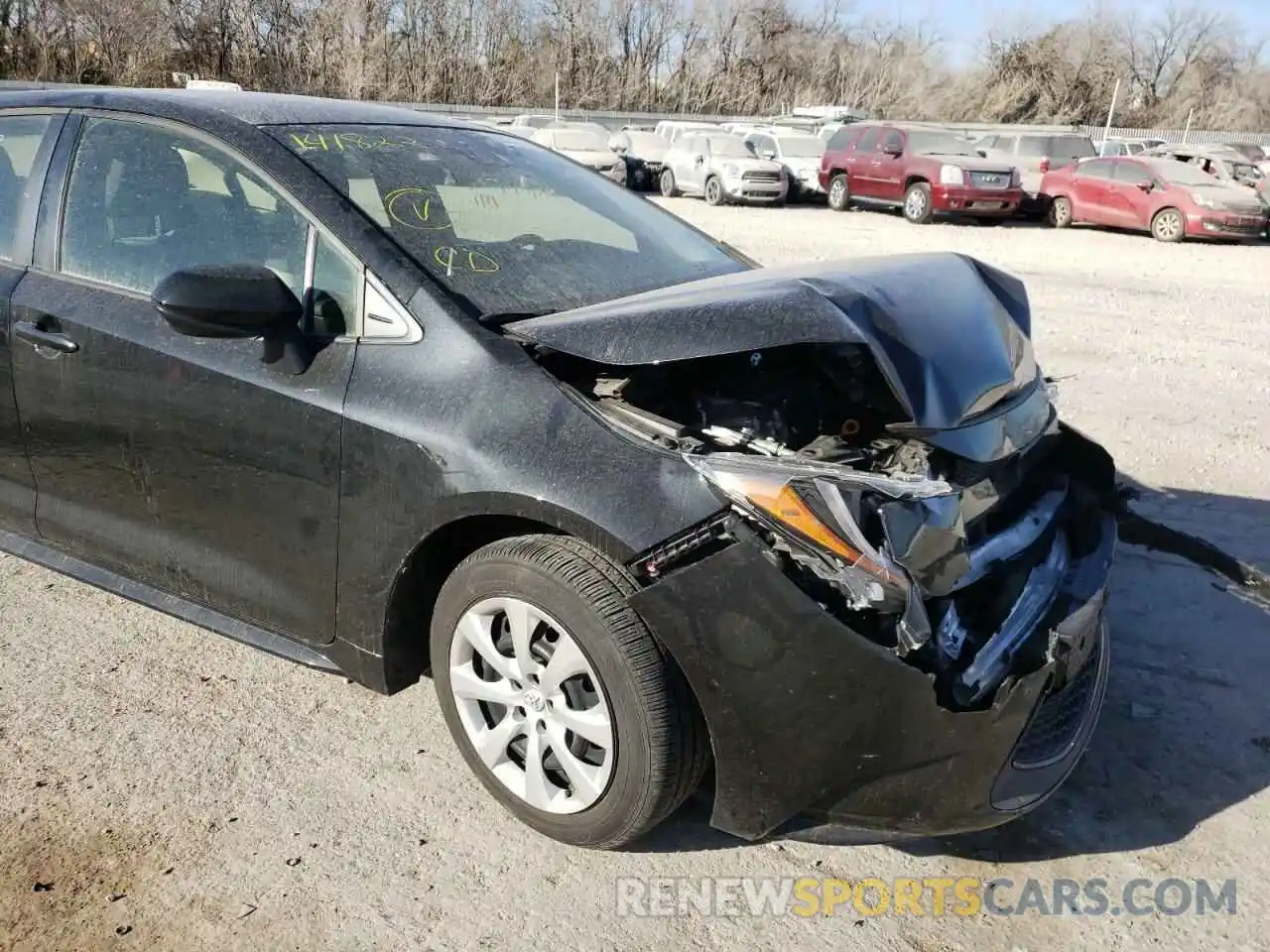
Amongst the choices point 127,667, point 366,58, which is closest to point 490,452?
point 127,667

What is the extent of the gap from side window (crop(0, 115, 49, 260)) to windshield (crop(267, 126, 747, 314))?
1033 millimetres

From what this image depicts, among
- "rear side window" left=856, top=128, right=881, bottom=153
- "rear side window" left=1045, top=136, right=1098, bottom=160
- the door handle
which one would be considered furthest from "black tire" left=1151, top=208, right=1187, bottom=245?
the door handle

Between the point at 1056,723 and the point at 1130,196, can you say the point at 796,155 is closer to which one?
the point at 1130,196

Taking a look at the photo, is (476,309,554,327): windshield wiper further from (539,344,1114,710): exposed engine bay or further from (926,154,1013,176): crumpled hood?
(926,154,1013,176): crumpled hood

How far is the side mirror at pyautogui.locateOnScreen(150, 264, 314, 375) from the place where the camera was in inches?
103

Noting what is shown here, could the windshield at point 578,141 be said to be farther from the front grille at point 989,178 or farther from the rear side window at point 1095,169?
the rear side window at point 1095,169

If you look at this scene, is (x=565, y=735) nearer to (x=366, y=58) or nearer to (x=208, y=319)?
(x=208, y=319)

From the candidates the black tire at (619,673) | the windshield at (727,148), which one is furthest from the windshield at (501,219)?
the windshield at (727,148)

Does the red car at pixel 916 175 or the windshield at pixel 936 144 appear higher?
→ the windshield at pixel 936 144

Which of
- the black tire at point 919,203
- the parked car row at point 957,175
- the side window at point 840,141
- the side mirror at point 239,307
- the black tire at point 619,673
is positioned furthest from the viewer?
the side window at point 840,141

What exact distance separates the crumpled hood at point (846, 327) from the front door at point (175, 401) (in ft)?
2.32

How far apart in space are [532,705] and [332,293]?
124 cm

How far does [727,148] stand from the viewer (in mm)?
23672

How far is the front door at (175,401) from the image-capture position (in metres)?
2.78
